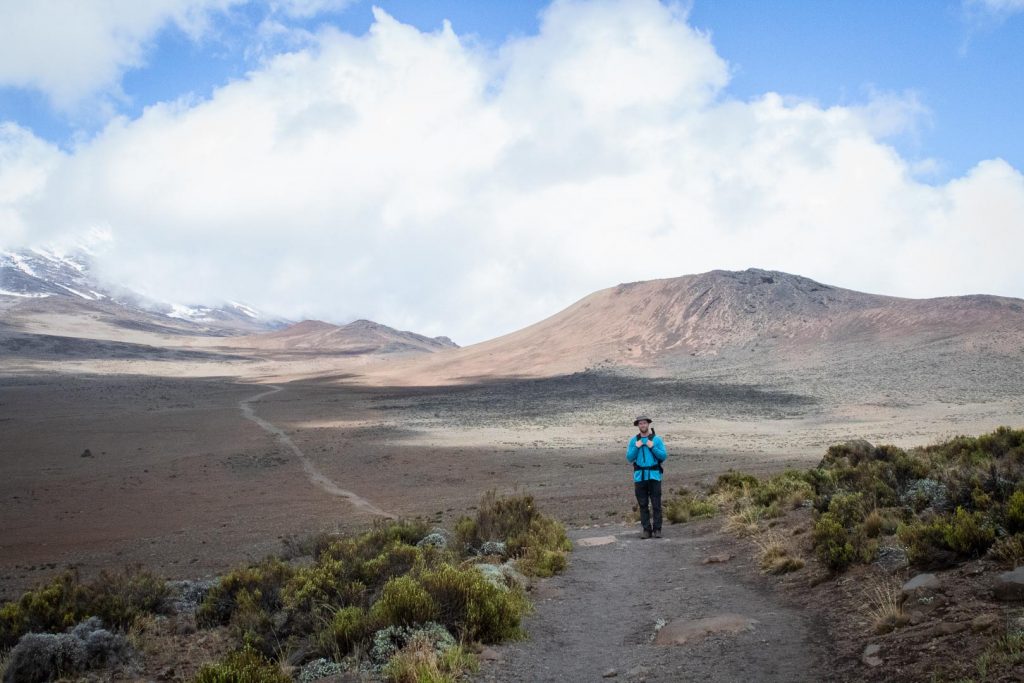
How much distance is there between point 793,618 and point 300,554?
9163mm

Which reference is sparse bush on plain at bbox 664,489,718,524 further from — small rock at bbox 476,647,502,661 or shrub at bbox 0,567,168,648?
shrub at bbox 0,567,168,648

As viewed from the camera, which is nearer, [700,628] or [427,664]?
[427,664]

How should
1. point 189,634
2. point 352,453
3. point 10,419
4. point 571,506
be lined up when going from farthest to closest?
point 10,419 < point 352,453 < point 571,506 < point 189,634

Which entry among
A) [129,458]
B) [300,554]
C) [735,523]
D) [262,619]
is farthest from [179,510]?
[735,523]

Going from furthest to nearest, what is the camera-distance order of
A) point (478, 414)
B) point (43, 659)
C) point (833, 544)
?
1. point (478, 414)
2. point (833, 544)
3. point (43, 659)

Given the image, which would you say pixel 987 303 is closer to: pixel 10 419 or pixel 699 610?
pixel 699 610

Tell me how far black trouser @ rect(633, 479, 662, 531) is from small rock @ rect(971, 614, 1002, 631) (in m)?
6.53

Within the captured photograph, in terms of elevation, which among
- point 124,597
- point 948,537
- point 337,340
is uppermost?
point 337,340

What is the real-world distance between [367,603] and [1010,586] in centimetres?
573

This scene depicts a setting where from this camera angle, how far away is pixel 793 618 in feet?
20.2

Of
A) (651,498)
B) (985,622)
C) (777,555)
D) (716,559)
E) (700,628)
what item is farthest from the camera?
(651,498)

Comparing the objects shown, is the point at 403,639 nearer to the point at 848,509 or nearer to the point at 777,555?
the point at 777,555

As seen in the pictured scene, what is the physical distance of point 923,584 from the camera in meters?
5.57

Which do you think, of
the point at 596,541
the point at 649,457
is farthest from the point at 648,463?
the point at 596,541
